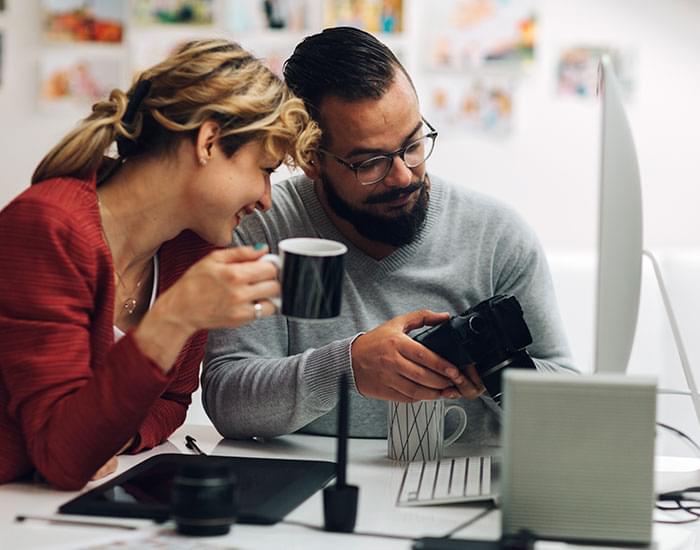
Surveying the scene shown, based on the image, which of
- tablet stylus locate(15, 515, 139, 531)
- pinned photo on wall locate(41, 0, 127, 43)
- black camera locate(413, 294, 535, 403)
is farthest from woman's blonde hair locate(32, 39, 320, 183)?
pinned photo on wall locate(41, 0, 127, 43)

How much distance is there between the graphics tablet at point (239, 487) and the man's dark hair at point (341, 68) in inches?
22.9

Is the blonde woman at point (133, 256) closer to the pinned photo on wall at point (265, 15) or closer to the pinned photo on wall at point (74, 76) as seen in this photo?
the pinned photo on wall at point (265, 15)

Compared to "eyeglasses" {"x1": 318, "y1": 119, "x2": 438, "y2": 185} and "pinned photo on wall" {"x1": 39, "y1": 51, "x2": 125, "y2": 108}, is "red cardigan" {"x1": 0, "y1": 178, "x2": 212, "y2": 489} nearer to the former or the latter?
"eyeglasses" {"x1": 318, "y1": 119, "x2": 438, "y2": 185}

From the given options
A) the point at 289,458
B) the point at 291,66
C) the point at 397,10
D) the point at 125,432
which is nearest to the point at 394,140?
the point at 291,66

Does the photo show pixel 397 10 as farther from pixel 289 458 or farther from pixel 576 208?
pixel 289 458

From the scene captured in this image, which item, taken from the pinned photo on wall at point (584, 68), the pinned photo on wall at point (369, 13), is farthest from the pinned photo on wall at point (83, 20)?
the pinned photo on wall at point (584, 68)

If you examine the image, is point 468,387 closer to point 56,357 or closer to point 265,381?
point 265,381

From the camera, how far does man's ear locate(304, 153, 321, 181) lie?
1706 mm

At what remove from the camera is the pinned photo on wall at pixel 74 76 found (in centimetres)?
295

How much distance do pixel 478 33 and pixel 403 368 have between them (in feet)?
5.48

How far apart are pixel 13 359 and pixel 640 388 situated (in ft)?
2.27

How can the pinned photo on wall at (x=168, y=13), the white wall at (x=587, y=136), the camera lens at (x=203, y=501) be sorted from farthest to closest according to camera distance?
the pinned photo on wall at (x=168, y=13) → the white wall at (x=587, y=136) → the camera lens at (x=203, y=501)

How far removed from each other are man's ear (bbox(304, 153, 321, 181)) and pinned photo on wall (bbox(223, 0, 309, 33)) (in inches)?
48.8

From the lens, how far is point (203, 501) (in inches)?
41.4
